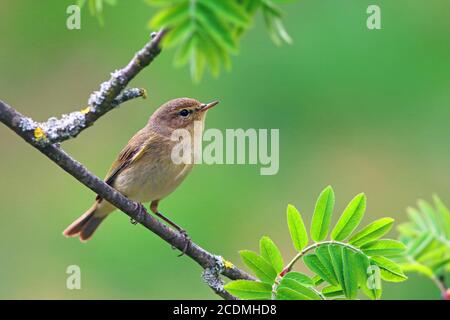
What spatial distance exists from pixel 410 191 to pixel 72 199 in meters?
3.30

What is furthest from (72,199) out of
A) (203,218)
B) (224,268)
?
(224,268)

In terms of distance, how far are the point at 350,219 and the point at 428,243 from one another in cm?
70

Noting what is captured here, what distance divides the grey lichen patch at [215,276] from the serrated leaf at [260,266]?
0.73 feet

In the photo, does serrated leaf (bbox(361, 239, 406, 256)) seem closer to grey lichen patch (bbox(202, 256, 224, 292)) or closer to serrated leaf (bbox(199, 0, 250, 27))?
grey lichen patch (bbox(202, 256, 224, 292))

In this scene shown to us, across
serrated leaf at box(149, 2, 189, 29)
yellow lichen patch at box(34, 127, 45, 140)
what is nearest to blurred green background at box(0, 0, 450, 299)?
yellow lichen patch at box(34, 127, 45, 140)

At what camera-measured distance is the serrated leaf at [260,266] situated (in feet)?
8.20

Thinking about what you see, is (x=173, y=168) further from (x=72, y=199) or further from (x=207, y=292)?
(x=72, y=199)

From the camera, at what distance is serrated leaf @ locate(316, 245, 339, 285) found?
2.46m

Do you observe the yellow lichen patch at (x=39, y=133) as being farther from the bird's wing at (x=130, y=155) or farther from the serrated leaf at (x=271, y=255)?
the bird's wing at (x=130, y=155)

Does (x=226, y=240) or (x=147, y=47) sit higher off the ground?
(x=226, y=240)


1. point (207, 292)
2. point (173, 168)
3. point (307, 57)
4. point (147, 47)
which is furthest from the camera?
point (307, 57)

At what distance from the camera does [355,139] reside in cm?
766

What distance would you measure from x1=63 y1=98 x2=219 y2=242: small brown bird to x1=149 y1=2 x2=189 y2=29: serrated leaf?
2184 millimetres
